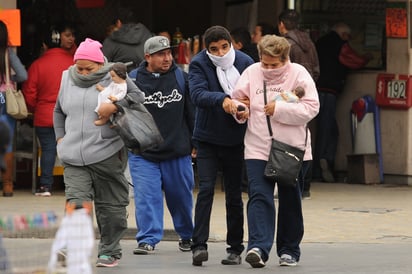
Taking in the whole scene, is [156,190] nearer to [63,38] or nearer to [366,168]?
[63,38]

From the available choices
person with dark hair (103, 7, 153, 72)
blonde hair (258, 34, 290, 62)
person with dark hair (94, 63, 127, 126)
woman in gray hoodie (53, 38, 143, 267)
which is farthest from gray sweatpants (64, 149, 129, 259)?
person with dark hair (103, 7, 153, 72)

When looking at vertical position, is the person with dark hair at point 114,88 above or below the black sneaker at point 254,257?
above

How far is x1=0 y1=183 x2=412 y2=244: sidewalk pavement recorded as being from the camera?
11.2 metres

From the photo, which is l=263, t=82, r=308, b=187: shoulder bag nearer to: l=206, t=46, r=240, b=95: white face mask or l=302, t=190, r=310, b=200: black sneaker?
l=206, t=46, r=240, b=95: white face mask

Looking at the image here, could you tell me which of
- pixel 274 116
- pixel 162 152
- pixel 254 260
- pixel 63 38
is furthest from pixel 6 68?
pixel 254 260

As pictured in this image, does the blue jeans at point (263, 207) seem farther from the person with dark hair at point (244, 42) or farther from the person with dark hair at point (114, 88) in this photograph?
the person with dark hair at point (244, 42)

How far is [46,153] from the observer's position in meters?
13.9

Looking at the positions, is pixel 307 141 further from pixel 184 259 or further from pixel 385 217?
pixel 385 217

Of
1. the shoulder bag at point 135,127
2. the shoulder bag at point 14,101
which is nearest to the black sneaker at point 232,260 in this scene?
the shoulder bag at point 135,127

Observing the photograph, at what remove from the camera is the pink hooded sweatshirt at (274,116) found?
8891mm

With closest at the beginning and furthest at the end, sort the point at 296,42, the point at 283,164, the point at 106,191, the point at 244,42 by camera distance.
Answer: the point at 283,164 < the point at 106,191 < the point at 296,42 < the point at 244,42

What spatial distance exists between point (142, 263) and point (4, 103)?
4.28 meters

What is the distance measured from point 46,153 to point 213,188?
5004 millimetres

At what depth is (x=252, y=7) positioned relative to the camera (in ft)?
53.5
